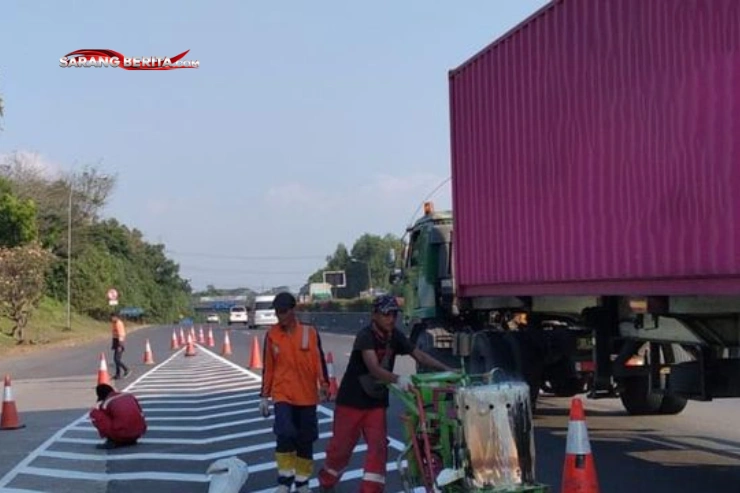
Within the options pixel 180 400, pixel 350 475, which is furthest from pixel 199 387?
pixel 350 475

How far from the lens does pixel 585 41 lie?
9391 mm

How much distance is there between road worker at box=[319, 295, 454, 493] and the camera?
7691 mm

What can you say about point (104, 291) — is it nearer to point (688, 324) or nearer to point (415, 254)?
point (415, 254)

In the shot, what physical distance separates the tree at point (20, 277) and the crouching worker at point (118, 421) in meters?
35.0

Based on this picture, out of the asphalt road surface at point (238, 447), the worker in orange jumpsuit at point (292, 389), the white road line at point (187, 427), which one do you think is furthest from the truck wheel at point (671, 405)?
the worker in orange jumpsuit at point (292, 389)

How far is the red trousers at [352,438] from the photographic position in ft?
25.4

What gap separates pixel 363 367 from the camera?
790cm

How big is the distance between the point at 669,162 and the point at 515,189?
3.28m

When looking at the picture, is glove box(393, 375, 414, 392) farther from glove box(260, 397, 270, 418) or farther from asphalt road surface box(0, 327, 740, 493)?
asphalt road surface box(0, 327, 740, 493)

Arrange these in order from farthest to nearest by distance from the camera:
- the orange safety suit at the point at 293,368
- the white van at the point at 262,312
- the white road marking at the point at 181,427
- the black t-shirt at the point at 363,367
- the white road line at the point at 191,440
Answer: the white van at the point at 262,312, the white road line at the point at 191,440, the white road marking at the point at 181,427, the orange safety suit at the point at 293,368, the black t-shirt at the point at 363,367

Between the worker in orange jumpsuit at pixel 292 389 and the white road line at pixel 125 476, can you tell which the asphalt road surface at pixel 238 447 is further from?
the worker in orange jumpsuit at pixel 292 389

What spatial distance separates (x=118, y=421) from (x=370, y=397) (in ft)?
15.9

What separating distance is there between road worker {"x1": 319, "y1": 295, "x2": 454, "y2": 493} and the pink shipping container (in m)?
2.05

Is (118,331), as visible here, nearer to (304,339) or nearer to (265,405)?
(265,405)
